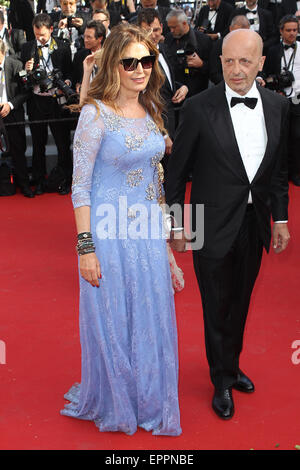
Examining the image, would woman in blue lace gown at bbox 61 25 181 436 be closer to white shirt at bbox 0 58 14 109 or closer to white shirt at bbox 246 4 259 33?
white shirt at bbox 0 58 14 109

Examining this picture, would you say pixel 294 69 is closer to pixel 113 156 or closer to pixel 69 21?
pixel 69 21

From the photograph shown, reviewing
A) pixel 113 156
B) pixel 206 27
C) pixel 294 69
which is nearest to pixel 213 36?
pixel 206 27

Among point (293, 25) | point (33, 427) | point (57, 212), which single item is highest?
point (293, 25)

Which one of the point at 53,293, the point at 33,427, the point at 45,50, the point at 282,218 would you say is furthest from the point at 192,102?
the point at 45,50

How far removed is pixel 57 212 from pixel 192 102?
147 inches

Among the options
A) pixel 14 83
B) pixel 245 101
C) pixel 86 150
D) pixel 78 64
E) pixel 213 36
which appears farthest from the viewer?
pixel 213 36

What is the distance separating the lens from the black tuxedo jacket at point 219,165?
2.65 meters

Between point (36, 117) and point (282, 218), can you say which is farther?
point (36, 117)

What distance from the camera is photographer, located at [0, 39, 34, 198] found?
21.7 feet

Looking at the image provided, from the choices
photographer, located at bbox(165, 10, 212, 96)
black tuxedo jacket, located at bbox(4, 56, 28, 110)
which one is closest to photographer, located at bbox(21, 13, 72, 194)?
black tuxedo jacket, located at bbox(4, 56, 28, 110)

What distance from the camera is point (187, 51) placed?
22.4ft

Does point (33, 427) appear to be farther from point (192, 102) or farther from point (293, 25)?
point (293, 25)

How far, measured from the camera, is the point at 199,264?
113 inches

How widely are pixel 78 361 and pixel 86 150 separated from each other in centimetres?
133
